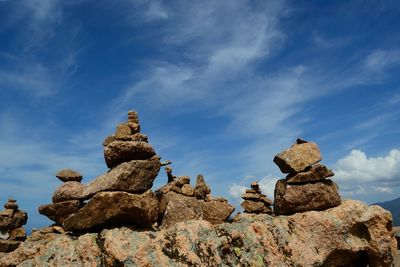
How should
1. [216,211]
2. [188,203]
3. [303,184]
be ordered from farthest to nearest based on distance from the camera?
[216,211]
[188,203]
[303,184]

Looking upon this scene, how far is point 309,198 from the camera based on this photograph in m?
23.5

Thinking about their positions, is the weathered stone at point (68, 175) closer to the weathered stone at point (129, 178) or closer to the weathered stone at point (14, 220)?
the weathered stone at point (129, 178)

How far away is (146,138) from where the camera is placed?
2688 cm

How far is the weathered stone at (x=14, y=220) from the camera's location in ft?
144

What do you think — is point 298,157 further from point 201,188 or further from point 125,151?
point 201,188

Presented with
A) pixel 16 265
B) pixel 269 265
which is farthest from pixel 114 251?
pixel 269 265

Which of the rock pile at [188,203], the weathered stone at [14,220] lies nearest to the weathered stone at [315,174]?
the rock pile at [188,203]

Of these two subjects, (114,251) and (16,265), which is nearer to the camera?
(114,251)

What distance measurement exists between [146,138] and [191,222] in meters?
8.38

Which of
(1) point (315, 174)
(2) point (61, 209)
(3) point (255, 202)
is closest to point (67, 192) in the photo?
(2) point (61, 209)

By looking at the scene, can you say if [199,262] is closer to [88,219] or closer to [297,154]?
[88,219]

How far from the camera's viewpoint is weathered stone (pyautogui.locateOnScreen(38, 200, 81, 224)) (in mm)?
33625

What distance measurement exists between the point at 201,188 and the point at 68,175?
12.5m

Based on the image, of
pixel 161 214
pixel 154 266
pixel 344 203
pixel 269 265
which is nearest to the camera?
pixel 154 266
